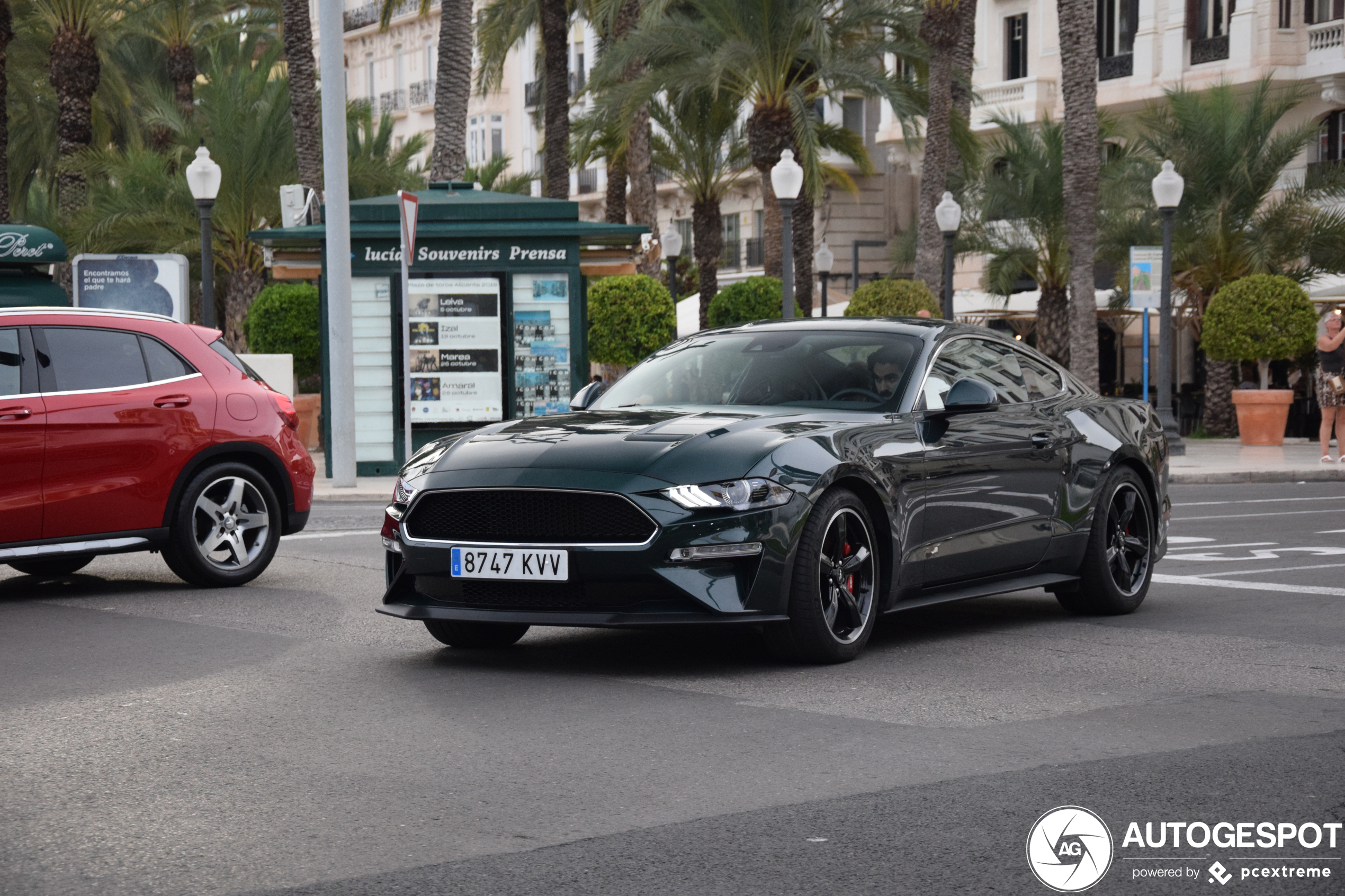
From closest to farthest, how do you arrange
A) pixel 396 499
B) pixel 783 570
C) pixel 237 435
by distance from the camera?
pixel 783 570 < pixel 396 499 < pixel 237 435

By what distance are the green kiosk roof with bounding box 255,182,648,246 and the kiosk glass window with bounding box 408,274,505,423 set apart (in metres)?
0.58

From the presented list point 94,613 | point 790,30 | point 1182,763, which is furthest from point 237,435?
point 790,30

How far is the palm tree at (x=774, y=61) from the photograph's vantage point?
30562mm

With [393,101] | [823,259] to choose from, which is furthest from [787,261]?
[393,101]

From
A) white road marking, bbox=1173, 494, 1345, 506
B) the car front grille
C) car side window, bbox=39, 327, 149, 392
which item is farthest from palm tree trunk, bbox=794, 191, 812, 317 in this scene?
the car front grille

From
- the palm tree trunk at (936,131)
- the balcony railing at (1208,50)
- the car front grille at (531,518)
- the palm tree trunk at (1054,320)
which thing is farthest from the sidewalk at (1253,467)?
the car front grille at (531,518)

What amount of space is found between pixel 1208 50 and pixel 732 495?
35700mm

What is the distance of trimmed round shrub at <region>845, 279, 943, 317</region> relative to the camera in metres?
28.0

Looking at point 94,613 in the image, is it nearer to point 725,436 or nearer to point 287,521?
point 287,521

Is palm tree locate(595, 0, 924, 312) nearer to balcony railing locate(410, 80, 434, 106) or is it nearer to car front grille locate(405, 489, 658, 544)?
car front grille locate(405, 489, 658, 544)

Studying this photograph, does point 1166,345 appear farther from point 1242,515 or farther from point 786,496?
point 786,496

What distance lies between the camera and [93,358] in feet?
A: 32.9

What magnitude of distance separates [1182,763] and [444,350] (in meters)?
16.3

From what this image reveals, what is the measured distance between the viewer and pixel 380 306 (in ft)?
69.1
